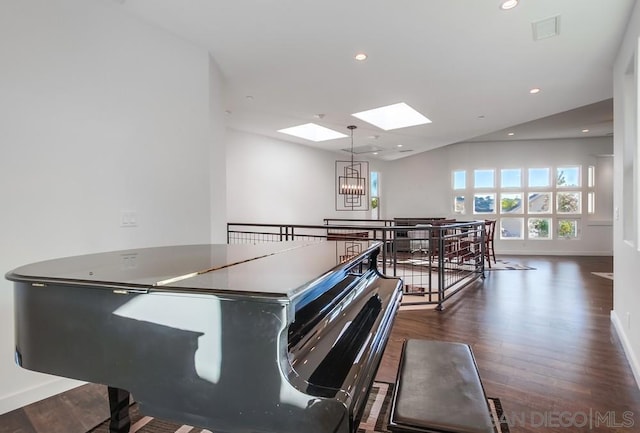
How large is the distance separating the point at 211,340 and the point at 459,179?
9.98 m

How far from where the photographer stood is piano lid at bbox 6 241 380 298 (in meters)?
1.11

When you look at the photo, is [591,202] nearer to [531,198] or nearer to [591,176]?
[591,176]

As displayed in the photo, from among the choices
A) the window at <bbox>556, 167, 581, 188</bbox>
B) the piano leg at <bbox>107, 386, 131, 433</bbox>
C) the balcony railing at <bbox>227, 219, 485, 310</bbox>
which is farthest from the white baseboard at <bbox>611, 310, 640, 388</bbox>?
the window at <bbox>556, 167, 581, 188</bbox>

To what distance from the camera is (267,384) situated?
3.03ft

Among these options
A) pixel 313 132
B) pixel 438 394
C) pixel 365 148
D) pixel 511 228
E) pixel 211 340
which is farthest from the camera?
pixel 511 228

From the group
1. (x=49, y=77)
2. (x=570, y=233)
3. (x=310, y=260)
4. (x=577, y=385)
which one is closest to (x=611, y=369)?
(x=577, y=385)

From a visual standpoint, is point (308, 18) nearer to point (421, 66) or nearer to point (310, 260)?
point (421, 66)

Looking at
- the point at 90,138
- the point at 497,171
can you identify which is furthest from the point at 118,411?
the point at 497,171

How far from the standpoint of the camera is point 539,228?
9.01 metres

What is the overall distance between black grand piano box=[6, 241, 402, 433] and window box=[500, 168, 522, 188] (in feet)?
30.8

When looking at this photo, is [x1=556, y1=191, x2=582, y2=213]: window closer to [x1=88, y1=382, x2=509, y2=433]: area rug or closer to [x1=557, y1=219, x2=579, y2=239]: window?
[x1=557, y1=219, x2=579, y2=239]: window

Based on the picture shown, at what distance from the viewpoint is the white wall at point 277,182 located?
635cm

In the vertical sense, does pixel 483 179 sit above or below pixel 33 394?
above

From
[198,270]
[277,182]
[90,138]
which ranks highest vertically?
[277,182]
